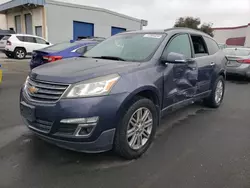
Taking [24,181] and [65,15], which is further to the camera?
[65,15]

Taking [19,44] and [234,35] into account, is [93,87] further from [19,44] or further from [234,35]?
[234,35]

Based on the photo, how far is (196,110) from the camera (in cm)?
499

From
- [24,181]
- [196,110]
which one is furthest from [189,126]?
[24,181]

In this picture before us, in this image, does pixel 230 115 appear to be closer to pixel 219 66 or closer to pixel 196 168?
pixel 219 66

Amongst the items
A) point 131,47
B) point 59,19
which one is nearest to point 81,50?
point 131,47

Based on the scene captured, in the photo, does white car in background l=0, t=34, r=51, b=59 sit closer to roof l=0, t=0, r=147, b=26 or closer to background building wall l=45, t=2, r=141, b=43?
background building wall l=45, t=2, r=141, b=43

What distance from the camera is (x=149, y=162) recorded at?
2809mm

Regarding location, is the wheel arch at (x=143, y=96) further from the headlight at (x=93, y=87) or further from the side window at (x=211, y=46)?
the side window at (x=211, y=46)

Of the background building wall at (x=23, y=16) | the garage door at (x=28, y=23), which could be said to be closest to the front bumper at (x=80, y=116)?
the background building wall at (x=23, y=16)

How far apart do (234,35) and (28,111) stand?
4587 centimetres

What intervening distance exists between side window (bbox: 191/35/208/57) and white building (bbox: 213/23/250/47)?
37468mm

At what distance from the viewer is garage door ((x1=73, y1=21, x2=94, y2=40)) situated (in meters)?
21.6

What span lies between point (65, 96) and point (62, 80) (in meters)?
0.21

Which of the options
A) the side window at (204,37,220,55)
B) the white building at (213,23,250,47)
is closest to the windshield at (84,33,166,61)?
the side window at (204,37,220,55)
